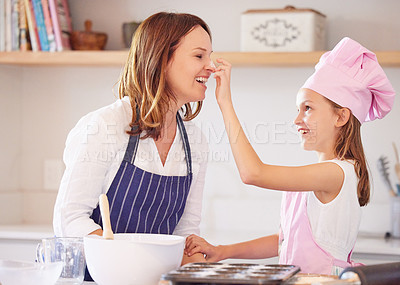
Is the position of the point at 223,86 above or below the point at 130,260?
above

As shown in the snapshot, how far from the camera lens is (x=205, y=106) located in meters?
3.00

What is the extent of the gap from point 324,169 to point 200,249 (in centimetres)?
37

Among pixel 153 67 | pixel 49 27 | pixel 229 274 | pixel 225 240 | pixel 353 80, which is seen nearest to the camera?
pixel 229 274

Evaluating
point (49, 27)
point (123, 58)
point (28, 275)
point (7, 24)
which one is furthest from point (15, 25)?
point (28, 275)

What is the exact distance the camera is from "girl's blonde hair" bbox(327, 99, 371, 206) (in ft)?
5.47

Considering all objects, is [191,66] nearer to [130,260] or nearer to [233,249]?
[233,249]

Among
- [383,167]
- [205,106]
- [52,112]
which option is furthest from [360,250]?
[52,112]

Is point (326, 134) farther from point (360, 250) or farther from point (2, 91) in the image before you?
point (2, 91)

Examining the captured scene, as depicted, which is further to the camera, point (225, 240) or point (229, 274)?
point (225, 240)

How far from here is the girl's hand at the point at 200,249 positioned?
5.23 ft

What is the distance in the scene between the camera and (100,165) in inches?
64.1

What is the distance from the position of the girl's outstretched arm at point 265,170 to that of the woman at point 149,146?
0.63 feet

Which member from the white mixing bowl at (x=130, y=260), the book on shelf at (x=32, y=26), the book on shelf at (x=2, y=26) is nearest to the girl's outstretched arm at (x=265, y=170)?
the white mixing bowl at (x=130, y=260)

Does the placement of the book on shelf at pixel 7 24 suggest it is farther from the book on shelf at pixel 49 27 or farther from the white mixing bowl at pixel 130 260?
the white mixing bowl at pixel 130 260
